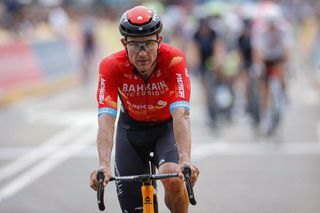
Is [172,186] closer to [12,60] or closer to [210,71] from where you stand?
[210,71]

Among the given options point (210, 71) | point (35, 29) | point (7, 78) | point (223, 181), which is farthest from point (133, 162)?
point (35, 29)

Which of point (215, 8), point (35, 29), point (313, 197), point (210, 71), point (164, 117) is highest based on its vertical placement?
point (35, 29)

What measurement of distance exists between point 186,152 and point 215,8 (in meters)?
10.9

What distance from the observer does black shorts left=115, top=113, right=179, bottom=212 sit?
6.57 m

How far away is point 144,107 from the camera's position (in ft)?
22.0

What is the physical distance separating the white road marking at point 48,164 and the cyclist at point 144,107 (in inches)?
149

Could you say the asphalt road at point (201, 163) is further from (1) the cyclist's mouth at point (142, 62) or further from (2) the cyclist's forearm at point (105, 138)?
(1) the cyclist's mouth at point (142, 62)

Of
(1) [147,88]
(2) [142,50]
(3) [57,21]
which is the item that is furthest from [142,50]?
(3) [57,21]

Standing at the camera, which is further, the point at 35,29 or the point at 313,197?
the point at 35,29

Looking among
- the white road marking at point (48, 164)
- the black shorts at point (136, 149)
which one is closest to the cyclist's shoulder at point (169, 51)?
the black shorts at point (136, 149)

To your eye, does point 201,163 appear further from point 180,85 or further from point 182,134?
point 182,134

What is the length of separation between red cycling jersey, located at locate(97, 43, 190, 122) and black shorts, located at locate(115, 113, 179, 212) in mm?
271

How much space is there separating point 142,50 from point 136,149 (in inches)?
41.8

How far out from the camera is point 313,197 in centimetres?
1013
